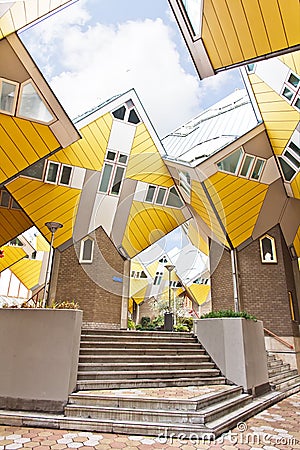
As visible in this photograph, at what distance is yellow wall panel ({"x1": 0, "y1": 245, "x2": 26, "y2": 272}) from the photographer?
1474cm

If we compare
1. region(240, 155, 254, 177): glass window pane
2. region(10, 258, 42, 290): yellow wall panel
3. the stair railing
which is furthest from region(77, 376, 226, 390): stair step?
region(10, 258, 42, 290): yellow wall panel

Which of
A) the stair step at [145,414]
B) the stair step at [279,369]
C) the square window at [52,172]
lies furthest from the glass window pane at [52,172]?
the stair step at [279,369]

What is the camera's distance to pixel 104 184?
1001 centimetres

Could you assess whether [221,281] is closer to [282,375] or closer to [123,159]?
[282,375]

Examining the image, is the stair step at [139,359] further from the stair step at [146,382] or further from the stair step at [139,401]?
the stair step at [139,401]

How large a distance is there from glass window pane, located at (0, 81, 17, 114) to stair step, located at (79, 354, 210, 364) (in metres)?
5.17

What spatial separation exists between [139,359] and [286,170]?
274 inches

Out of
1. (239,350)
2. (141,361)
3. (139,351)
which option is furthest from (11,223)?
(239,350)

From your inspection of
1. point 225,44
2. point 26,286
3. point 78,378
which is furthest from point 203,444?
point 26,286

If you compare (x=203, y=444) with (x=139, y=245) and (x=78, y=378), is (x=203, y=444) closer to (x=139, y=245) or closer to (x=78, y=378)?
(x=78, y=378)

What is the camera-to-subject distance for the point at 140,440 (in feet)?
10.5

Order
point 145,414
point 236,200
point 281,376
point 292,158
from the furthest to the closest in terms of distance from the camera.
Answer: point 236,200 → point 292,158 → point 281,376 → point 145,414

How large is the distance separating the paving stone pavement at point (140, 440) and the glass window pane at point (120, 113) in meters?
8.10

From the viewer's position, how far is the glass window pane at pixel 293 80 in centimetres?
672
